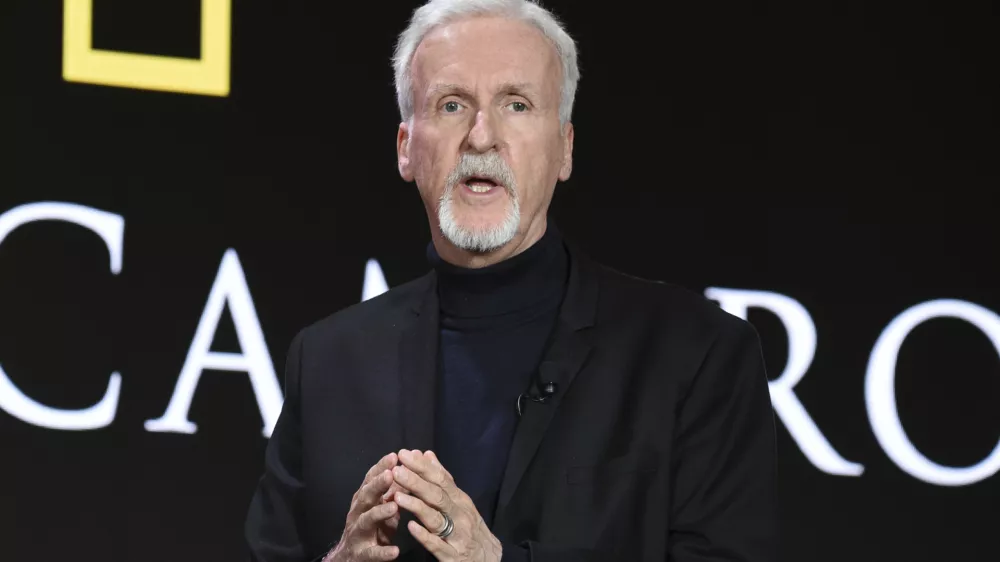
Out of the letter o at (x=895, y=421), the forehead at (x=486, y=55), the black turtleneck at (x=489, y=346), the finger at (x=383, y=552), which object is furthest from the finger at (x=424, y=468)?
the letter o at (x=895, y=421)

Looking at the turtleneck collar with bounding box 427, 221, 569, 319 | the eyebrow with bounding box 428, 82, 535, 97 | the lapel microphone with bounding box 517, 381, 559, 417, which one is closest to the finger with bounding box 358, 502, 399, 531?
the lapel microphone with bounding box 517, 381, 559, 417

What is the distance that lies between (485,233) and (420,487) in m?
0.54

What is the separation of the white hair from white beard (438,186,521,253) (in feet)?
0.75

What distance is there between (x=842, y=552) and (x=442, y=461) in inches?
70.8

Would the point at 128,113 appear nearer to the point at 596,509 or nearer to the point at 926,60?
the point at 596,509

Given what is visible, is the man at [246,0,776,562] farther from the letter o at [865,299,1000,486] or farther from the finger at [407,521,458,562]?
the letter o at [865,299,1000,486]

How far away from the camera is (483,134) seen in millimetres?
1989

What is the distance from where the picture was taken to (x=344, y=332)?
2.14 meters

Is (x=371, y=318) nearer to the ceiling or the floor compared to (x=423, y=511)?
nearer to the ceiling

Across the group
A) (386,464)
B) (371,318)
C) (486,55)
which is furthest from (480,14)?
(386,464)

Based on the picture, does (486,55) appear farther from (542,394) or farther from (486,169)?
(542,394)

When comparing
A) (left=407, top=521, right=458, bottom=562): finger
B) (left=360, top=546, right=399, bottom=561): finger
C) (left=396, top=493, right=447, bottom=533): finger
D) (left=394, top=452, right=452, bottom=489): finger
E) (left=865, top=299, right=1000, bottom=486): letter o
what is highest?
(left=394, top=452, right=452, bottom=489): finger

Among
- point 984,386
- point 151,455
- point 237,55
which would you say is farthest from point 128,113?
point 984,386

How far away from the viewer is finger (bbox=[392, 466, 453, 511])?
61.6 inches
